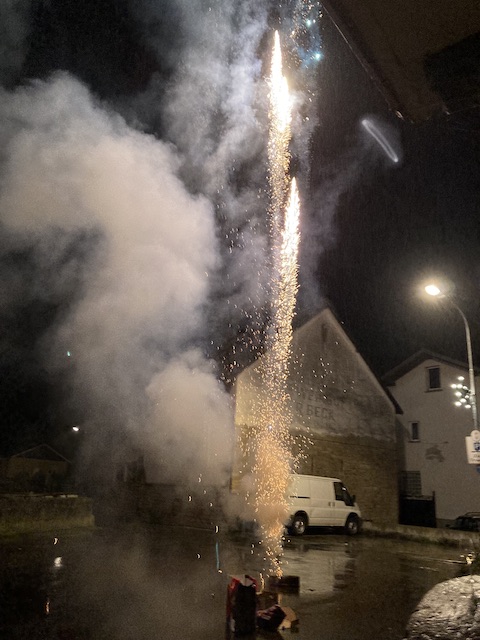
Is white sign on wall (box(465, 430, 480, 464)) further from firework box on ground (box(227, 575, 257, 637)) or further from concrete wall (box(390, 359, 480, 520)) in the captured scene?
concrete wall (box(390, 359, 480, 520))

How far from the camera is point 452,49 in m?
3.22

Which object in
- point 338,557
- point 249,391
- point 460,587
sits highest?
point 249,391

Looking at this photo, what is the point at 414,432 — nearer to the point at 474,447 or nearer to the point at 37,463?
the point at 474,447

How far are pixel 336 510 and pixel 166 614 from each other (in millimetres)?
11904

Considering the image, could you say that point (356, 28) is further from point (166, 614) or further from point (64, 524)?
point (64, 524)

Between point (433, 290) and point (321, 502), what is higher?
point (433, 290)

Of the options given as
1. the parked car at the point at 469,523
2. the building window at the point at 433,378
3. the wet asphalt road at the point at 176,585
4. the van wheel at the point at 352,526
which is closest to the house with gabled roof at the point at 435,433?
the building window at the point at 433,378

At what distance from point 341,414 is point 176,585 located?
1493 centimetres

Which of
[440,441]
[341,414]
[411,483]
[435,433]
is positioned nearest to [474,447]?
[341,414]

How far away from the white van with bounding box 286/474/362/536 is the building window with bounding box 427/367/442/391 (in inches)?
419

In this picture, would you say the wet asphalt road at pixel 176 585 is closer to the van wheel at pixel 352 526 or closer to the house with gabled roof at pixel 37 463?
Result: the van wheel at pixel 352 526

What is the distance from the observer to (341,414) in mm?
21359

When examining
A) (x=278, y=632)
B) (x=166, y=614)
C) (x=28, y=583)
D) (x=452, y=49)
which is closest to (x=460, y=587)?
(x=278, y=632)

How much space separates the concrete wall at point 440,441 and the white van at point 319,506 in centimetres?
826
